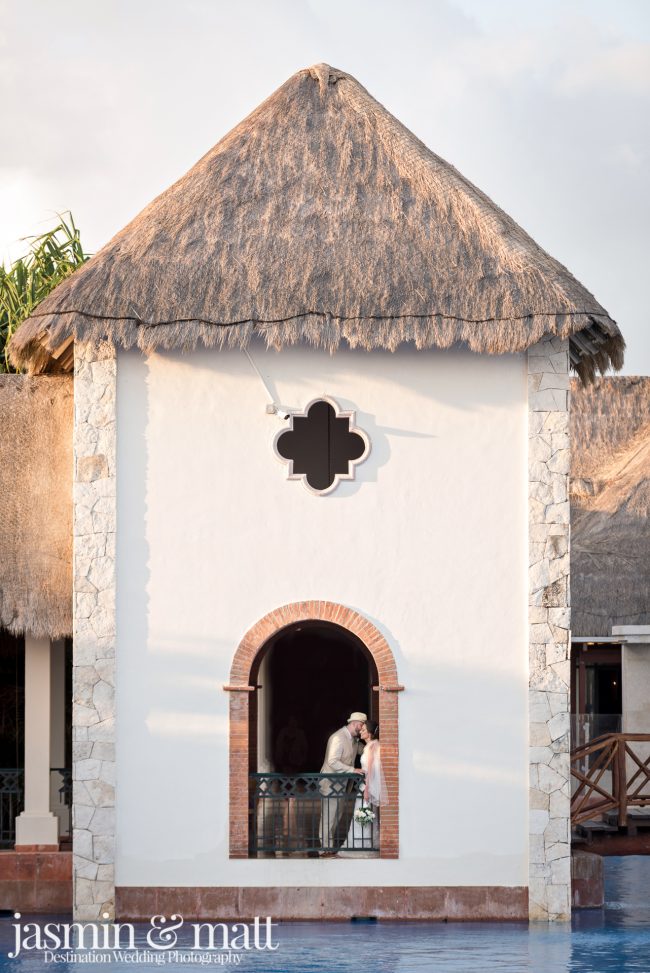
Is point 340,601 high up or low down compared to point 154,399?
down

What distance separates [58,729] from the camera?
16219 mm

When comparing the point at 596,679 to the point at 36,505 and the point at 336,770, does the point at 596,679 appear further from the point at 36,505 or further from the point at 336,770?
the point at 36,505

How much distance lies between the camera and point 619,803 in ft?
50.8

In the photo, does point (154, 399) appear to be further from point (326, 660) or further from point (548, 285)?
point (326, 660)

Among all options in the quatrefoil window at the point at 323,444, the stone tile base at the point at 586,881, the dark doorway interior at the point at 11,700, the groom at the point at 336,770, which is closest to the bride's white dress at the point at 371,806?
the groom at the point at 336,770

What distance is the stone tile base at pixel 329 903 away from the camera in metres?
13.5

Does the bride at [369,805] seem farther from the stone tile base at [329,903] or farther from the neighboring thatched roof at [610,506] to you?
the neighboring thatched roof at [610,506]

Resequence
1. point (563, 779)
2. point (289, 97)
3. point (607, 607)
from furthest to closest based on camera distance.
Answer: point (607, 607) → point (289, 97) → point (563, 779)

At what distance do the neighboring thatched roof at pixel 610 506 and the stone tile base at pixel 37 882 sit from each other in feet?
30.7

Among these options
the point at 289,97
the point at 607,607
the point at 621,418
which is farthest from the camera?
the point at 621,418

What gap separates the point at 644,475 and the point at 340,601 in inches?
372

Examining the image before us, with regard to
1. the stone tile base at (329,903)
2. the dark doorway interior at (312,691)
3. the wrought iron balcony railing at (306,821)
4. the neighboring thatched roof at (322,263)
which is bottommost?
the stone tile base at (329,903)

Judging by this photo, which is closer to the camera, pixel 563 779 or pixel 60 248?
pixel 563 779

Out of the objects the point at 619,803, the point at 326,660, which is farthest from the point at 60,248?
the point at 619,803
